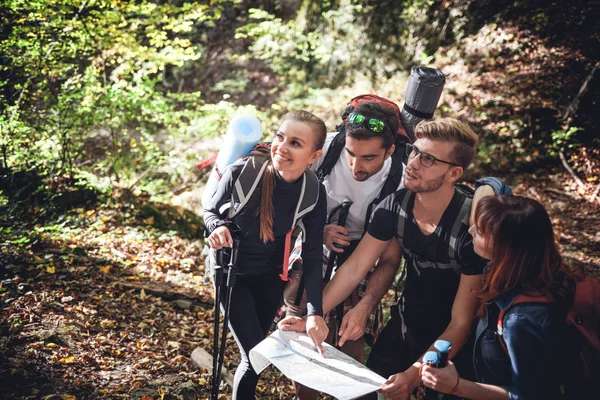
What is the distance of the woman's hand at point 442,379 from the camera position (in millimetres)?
2115

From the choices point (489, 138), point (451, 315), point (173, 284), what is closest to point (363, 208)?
point (451, 315)

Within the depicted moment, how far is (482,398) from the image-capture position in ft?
7.01

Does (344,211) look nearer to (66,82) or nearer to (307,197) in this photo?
(307,197)

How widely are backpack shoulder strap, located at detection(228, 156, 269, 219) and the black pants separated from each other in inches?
50.6

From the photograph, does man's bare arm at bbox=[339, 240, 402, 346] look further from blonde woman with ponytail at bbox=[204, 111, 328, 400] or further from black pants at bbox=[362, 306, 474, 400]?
blonde woman with ponytail at bbox=[204, 111, 328, 400]

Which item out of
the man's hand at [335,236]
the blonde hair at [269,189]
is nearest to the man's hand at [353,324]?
the man's hand at [335,236]

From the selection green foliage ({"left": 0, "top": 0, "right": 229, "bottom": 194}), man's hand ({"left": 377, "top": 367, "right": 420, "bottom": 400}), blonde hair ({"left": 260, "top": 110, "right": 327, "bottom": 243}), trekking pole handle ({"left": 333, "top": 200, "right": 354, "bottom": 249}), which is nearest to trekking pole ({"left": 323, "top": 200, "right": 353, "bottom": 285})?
trekking pole handle ({"left": 333, "top": 200, "right": 354, "bottom": 249})

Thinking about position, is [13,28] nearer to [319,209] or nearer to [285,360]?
[319,209]

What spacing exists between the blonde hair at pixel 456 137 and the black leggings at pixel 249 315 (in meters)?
1.38

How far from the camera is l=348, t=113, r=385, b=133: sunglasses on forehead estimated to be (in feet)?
9.93

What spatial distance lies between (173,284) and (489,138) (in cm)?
757

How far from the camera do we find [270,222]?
2.83m

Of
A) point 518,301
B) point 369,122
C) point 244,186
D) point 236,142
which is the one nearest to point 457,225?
point 518,301

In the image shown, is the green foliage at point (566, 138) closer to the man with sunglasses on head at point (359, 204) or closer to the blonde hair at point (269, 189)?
the man with sunglasses on head at point (359, 204)
